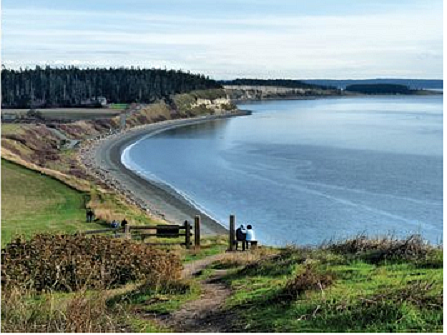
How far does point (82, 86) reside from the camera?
13438 centimetres

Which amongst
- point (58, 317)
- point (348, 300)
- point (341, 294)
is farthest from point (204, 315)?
point (58, 317)

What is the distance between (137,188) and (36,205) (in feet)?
49.6

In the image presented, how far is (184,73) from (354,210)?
446ft

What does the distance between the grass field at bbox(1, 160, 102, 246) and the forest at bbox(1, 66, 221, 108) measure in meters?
87.4

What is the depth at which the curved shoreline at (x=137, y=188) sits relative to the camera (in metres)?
31.0

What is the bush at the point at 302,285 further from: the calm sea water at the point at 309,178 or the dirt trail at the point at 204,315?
the calm sea water at the point at 309,178

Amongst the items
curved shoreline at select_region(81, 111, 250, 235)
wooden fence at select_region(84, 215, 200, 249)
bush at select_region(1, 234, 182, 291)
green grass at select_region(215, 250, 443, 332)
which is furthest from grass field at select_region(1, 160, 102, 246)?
green grass at select_region(215, 250, 443, 332)

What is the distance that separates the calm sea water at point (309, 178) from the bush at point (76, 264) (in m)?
6.37

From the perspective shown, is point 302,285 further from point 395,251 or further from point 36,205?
point 36,205

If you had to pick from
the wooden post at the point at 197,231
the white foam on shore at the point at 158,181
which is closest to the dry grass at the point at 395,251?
the wooden post at the point at 197,231

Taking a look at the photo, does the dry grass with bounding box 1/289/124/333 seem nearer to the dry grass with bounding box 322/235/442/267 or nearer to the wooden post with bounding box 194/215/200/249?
the dry grass with bounding box 322/235/442/267

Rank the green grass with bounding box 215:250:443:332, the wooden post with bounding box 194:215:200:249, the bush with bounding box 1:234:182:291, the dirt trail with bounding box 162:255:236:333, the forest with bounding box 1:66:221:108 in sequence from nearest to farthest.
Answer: the green grass with bounding box 215:250:443:332
the dirt trail with bounding box 162:255:236:333
the bush with bounding box 1:234:182:291
the wooden post with bounding box 194:215:200:249
the forest with bounding box 1:66:221:108

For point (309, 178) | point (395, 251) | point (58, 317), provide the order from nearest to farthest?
point (58, 317)
point (395, 251)
point (309, 178)

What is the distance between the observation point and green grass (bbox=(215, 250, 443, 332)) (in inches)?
240
